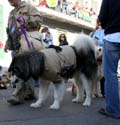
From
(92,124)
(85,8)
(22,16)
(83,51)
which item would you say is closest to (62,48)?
(83,51)

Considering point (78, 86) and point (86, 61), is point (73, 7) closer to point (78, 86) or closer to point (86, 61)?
point (78, 86)

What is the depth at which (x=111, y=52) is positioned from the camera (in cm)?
592

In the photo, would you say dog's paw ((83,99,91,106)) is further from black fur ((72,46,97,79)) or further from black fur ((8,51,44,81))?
black fur ((8,51,44,81))

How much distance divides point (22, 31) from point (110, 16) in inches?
73.0

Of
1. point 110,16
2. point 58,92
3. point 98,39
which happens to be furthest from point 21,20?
point 98,39

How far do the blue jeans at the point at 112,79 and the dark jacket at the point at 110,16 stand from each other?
21cm

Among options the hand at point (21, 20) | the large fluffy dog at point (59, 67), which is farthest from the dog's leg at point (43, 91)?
the hand at point (21, 20)

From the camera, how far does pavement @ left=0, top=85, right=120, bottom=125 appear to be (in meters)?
5.52

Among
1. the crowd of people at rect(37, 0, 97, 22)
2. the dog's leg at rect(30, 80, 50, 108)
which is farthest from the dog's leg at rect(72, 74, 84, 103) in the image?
the crowd of people at rect(37, 0, 97, 22)

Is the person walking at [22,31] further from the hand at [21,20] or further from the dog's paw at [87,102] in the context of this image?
the dog's paw at [87,102]

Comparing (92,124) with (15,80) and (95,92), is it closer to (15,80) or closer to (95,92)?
(15,80)

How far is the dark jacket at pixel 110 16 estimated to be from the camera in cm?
585

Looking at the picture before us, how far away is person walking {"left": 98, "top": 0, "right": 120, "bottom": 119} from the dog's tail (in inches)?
49.8

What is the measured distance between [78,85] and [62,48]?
1.00 metres
